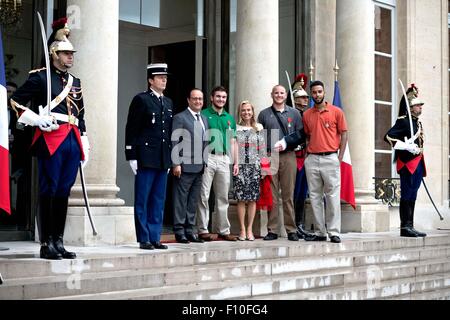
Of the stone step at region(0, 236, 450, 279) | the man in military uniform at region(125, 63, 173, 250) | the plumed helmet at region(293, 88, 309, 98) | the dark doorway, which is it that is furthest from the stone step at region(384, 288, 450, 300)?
the dark doorway

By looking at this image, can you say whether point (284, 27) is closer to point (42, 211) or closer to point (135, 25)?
point (135, 25)

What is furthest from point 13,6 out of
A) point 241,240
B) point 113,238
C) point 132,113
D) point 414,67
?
point 414,67

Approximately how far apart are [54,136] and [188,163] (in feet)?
8.32

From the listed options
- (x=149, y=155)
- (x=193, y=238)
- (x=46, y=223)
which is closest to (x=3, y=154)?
(x=46, y=223)

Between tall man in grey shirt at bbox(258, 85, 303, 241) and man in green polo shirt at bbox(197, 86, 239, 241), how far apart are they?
51cm

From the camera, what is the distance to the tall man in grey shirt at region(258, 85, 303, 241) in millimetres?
10297

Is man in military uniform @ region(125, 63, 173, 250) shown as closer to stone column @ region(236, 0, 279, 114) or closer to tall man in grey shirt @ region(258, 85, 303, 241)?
tall man in grey shirt @ region(258, 85, 303, 241)

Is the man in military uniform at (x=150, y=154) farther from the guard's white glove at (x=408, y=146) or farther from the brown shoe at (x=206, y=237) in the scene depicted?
the guard's white glove at (x=408, y=146)

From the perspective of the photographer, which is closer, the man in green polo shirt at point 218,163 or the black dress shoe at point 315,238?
the man in green polo shirt at point 218,163

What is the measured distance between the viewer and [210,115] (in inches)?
396

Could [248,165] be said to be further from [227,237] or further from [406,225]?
[406,225]

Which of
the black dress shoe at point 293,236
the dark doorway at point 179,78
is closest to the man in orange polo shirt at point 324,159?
the black dress shoe at point 293,236

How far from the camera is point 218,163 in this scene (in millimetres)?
9984

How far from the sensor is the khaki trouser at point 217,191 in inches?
391
